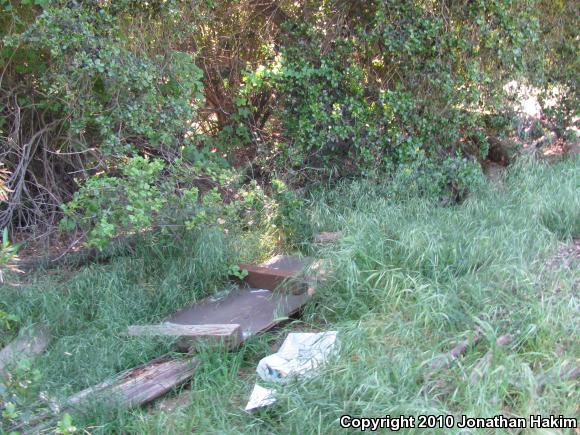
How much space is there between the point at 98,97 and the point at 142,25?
0.80 m

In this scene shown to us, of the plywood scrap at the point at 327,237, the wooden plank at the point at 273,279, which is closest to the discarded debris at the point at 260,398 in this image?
the wooden plank at the point at 273,279

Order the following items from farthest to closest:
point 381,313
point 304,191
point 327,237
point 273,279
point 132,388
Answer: point 304,191 → point 327,237 → point 273,279 → point 381,313 → point 132,388

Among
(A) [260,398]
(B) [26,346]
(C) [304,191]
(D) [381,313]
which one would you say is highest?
(C) [304,191]

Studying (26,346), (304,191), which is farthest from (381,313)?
(304,191)

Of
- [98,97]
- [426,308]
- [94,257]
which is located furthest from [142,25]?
[426,308]

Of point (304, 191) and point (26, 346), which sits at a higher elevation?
point (304, 191)

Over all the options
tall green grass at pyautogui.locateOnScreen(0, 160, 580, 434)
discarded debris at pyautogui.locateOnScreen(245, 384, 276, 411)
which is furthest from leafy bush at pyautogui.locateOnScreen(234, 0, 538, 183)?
discarded debris at pyautogui.locateOnScreen(245, 384, 276, 411)

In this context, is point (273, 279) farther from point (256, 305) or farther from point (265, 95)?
point (265, 95)

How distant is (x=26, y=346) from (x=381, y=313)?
240 centimetres

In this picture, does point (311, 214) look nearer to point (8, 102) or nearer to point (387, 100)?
point (387, 100)

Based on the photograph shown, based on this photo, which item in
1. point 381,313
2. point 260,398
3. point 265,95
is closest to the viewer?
point 260,398

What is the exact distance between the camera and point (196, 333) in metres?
4.01

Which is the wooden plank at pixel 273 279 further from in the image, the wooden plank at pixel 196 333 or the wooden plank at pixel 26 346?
the wooden plank at pixel 26 346

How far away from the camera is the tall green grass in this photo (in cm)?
298
